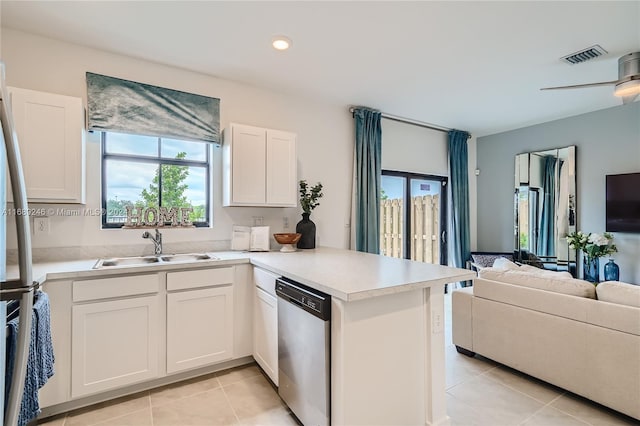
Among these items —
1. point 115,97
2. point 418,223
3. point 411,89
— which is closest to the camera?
point 115,97

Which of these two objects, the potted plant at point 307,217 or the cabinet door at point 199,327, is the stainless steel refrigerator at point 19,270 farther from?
the potted plant at point 307,217

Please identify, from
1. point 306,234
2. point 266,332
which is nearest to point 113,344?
point 266,332

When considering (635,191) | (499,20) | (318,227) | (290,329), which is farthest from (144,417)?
(635,191)

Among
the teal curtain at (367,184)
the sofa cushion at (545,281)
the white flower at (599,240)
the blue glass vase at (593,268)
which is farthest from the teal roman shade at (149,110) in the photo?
the blue glass vase at (593,268)

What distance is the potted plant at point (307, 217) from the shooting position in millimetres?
3357

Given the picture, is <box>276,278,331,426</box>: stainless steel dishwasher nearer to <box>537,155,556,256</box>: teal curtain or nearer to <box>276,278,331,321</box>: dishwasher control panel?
<box>276,278,331,321</box>: dishwasher control panel

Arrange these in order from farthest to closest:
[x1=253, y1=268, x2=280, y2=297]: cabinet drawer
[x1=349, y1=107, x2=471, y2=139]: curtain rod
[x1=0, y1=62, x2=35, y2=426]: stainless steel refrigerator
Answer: [x1=349, y1=107, x2=471, y2=139]: curtain rod
[x1=253, y1=268, x2=280, y2=297]: cabinet drawer
[x1=0, y1=62, x2=35, y2=426]: stainless steel refrigerator

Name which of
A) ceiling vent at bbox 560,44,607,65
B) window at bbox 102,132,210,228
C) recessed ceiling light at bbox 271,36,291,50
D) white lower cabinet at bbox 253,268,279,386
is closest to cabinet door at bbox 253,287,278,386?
white lower cabinet at bbox 253,268,279,386

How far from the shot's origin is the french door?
4703 mm

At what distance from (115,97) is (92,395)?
7.63ft

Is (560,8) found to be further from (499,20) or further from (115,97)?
(115,97)

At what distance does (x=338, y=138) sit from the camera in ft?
13.1

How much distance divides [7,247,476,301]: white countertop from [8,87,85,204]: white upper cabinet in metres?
0.57

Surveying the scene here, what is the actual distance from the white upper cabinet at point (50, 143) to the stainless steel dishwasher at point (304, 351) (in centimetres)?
177
